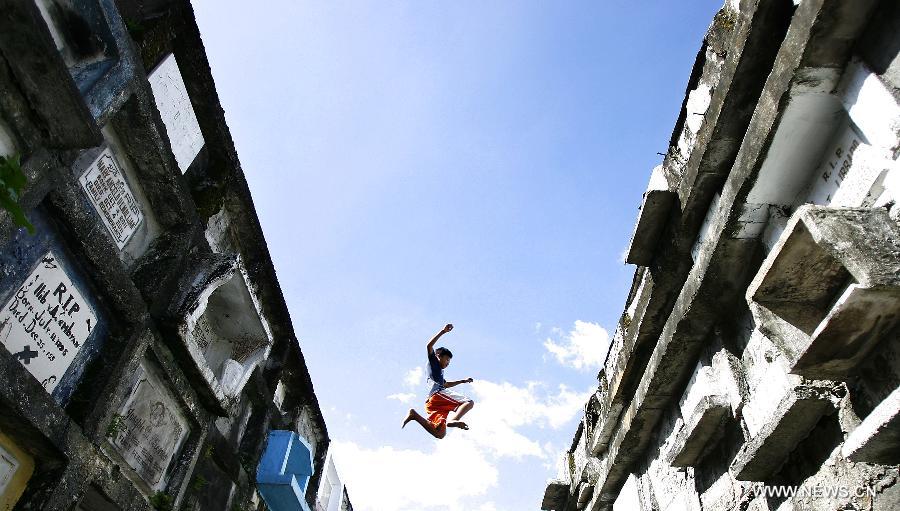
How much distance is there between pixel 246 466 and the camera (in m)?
7.69

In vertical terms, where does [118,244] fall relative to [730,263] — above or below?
above

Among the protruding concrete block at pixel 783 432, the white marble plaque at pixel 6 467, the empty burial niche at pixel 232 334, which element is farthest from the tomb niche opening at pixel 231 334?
the protruding concrete block at pixel 783 432

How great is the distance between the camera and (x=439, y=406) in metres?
9.26

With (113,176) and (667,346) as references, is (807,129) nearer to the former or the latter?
(667,346)

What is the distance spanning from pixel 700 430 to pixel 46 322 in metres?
4.38

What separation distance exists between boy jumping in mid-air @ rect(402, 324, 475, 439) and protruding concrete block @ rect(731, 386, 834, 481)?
5.69 metres

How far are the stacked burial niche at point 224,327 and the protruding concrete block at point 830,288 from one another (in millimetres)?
4697

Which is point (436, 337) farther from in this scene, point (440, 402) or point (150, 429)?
point (150, 429)

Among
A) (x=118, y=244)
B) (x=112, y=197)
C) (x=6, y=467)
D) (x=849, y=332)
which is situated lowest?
(x=849, y=332)

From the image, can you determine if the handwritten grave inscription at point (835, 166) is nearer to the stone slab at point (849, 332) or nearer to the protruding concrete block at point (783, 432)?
the stone slab at point (849, 332)

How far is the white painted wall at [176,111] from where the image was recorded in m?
5.32

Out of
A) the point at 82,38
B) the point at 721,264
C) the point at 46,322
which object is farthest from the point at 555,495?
the point at 82,38

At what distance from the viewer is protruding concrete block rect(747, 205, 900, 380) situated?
87.5 inches

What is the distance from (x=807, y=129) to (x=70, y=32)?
466cm
